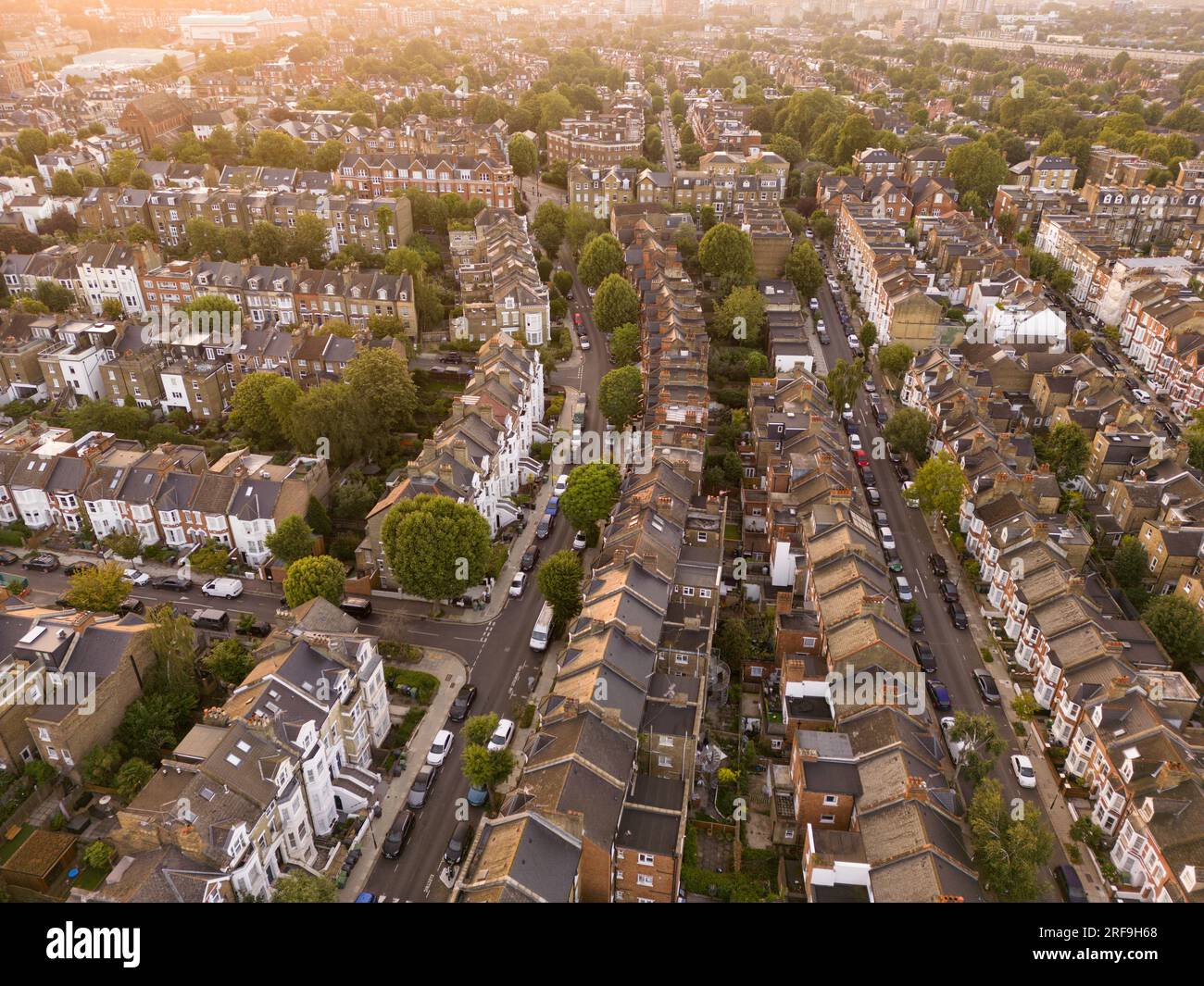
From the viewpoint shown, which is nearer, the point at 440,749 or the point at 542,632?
the point at 440,749

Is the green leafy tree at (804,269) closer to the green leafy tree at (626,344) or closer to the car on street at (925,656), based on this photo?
the green leafy tree at (626,344)

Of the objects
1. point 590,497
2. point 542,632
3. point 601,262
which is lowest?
point 542,632

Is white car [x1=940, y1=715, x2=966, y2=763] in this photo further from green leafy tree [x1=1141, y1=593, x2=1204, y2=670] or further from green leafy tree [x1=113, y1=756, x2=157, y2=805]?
green leafy tree [x1=113, y1=756, x2=157, y2=805]

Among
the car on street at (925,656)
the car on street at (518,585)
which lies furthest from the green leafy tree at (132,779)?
the car on street at (925,656)

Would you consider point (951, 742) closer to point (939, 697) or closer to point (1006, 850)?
point (939, 697)

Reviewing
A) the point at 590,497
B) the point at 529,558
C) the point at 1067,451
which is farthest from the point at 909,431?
the point at 529,558

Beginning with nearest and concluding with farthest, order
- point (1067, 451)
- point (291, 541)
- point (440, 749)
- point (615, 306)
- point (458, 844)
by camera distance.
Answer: point (458, 844), point (440, 749), point (291, 541), point (1067, 451), point (615, 306)
